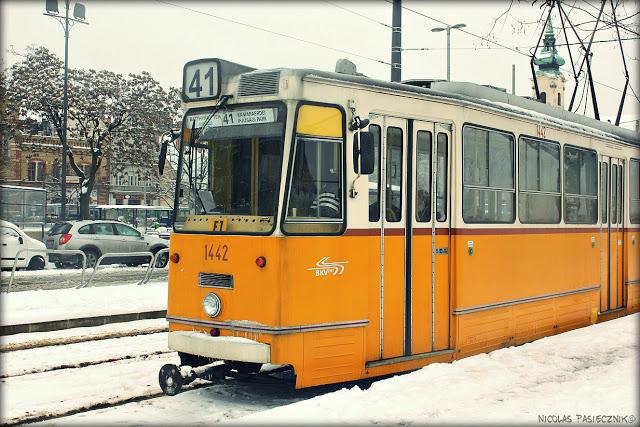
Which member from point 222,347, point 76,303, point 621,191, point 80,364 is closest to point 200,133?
point 222,347

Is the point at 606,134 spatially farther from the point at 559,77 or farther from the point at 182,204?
the point at 559,77

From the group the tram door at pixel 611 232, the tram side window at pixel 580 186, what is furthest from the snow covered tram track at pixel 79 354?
the tram door at pixel 611 232

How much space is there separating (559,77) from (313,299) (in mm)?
65139

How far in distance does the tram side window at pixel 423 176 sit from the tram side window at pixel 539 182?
6.14 ft

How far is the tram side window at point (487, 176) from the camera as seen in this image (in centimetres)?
848

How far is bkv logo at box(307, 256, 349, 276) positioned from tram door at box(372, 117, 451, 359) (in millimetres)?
564

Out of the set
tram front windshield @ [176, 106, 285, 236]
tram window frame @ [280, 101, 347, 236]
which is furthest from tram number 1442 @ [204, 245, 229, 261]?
tram window frame @ [280, 101, 347, 236]

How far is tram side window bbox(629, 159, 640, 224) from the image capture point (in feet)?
41.4

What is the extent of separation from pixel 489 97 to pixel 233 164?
12.2 ft

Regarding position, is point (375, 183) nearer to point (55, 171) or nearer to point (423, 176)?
point (423, 176)

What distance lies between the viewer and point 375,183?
7.49m

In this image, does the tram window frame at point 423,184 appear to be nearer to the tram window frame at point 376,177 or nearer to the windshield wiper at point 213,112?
the tram window frame at point 376,177

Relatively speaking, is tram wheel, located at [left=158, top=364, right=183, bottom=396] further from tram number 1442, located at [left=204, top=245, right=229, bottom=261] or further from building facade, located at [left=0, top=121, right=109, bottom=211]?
building facade, located at [left=0, top=121, right=109, bottom=211]

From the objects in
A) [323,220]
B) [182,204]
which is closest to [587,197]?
[323,220]
